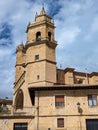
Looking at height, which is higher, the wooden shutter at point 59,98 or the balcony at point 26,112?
the wooden shutter at point 59,98

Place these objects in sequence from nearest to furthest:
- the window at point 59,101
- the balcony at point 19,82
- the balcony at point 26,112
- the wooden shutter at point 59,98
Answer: the balcony at point 26,112, the window at point 59,101, the wooden shutter at point 59,98, the balcony at point 19,82

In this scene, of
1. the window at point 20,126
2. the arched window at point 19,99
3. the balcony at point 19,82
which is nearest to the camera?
the window at point 20,126

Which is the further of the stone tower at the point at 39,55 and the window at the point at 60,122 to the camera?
the stone tower at the point at 39,55

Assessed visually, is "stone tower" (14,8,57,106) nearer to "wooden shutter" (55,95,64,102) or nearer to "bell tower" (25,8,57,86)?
"bell tower" (25,8,57,86)

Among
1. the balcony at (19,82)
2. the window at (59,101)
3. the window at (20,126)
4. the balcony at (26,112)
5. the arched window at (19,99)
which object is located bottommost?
the window at (20,126)

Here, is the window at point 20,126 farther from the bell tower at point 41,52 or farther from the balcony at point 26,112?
the bell tower at point 41,52

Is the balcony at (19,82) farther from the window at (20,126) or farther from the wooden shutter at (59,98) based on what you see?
the window at (20,126)

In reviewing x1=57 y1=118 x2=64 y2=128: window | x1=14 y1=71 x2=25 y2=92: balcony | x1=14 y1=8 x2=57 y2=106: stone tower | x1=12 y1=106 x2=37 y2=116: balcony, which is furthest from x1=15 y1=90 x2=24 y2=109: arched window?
x1=57 y1=118 x2=64 y2=128: window

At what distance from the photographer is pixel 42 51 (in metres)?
51.0

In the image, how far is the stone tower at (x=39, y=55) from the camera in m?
48.9

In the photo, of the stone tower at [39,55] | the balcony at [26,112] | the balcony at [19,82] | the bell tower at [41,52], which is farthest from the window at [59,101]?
the balcony at [19,82]

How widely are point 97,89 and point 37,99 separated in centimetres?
724

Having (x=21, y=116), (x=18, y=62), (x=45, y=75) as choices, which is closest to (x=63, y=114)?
(x=21, y=116)

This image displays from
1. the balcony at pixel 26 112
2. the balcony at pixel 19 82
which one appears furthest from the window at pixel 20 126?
the balcony at pixel 19 82
